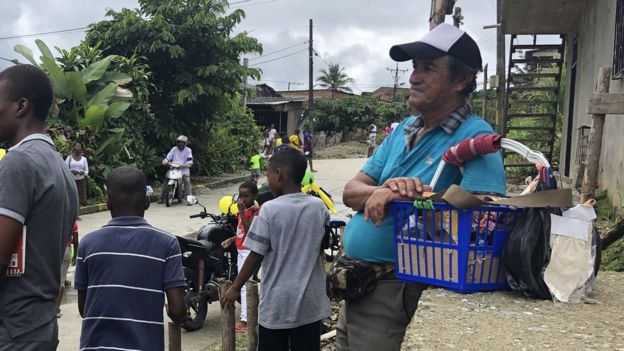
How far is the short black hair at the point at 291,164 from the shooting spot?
3395 mm

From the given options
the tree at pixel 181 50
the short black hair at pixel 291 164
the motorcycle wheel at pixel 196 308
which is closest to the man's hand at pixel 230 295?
the short black hair at pixel 291 164

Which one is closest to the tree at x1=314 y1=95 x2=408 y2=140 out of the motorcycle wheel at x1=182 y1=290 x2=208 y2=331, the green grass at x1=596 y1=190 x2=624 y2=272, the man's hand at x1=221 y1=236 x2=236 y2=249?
the green grass at x1=596 y1=190 x2=624 y2=272

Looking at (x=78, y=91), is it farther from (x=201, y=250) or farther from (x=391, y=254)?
(x=391, y=254)

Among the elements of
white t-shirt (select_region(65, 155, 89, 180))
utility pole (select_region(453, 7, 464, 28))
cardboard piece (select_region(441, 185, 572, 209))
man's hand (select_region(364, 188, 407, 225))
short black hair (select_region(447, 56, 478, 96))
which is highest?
utility pole (select_region(453, 7, 464, 28))

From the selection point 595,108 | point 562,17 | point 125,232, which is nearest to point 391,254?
point 125,232

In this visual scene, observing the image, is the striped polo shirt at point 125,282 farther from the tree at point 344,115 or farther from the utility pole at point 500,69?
the tree at point 344,115

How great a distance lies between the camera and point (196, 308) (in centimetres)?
523

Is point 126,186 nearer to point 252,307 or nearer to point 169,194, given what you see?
point 252,307

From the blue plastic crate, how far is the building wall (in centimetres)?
473

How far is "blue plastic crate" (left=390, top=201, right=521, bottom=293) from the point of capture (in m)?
1.89

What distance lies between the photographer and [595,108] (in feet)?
15.6

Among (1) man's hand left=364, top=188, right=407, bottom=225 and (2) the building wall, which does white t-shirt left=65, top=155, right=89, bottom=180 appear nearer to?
(2) the building wall

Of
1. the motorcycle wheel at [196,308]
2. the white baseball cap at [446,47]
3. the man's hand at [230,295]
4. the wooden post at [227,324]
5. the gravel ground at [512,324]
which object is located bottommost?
the motorcycle wheel at [196,308]

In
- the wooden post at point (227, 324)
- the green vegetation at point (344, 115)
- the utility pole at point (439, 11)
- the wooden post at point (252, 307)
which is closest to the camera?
the wooden post at point (227, 324)
